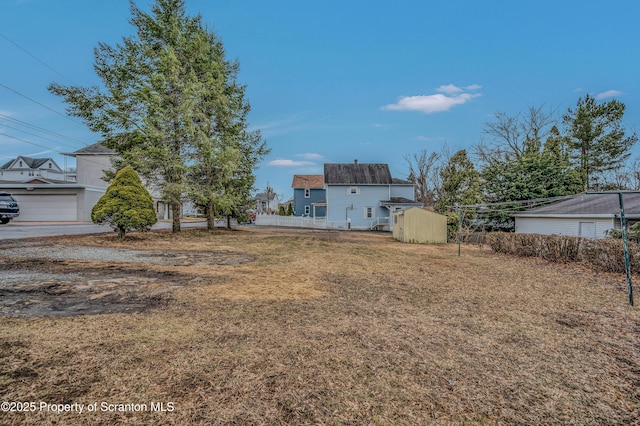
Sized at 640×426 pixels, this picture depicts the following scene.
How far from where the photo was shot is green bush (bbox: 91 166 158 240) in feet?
36.0

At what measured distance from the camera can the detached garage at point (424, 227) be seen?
17.1 meters

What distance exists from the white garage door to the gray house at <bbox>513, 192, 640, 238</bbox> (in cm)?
3094

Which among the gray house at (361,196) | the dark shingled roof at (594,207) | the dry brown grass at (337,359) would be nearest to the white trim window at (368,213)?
the gray house at (361,196)

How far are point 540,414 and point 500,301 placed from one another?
134 inches

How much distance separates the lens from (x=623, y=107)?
2227 centimetres

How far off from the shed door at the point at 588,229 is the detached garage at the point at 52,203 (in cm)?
3112

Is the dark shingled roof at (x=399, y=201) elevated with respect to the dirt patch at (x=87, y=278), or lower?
elevated

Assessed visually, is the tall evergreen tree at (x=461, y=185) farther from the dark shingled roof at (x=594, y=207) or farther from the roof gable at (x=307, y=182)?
the roof gable at (x=307, y=182)

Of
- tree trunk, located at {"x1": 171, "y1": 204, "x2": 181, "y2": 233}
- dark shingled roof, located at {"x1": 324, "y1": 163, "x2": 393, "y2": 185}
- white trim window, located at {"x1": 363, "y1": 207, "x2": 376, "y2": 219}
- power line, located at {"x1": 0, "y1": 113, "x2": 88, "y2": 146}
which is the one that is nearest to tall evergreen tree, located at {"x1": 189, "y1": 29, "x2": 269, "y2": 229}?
tree trunk, located at {"x1": 171, "y1": 204, "x2": 181, "y2": 233}

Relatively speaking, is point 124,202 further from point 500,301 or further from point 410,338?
point 500,301

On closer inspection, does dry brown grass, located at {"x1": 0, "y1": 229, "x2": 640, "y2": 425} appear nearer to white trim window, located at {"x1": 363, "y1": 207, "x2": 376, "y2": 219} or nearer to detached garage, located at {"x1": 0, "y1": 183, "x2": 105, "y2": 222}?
detached garage, located at {"x1": 0, "y1": 183, "x2": 105, "y2": 222}

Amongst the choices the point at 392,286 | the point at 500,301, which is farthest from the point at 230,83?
the point at 500,301

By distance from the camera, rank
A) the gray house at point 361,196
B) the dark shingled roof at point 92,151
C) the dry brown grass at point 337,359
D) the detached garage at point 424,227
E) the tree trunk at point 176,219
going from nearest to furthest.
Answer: the dry brown grass at point 337,359, the tree trunk at point 176,219, the detached garage at point 424,227, the dark shingled roof at point 92,151, the gray house at point 361,196

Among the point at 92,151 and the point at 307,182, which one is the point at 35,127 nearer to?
the point at 92,151
